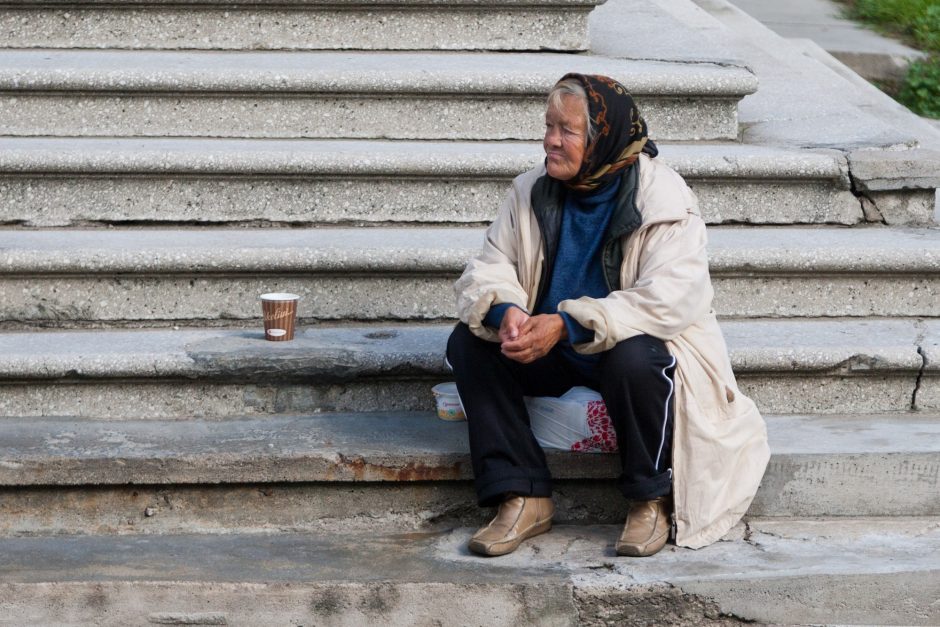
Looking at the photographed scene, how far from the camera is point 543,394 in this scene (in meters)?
3.20

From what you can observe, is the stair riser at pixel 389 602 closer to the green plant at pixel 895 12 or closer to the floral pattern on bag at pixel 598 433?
the floral pattern on bag at pixel 598 433

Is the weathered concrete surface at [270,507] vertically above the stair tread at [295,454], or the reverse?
the stair tread at [295,454]

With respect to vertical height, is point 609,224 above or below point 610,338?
above

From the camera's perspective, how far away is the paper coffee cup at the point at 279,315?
3.46 meters

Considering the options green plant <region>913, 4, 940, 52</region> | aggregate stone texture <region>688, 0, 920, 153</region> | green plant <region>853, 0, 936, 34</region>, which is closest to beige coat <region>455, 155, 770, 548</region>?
aggregate stone texture <region>688, 0, 920, 153</region>

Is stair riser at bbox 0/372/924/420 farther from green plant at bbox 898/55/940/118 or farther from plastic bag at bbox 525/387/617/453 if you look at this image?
green plant at bbox 898/55/940/118

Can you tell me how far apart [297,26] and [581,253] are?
195 centimetres

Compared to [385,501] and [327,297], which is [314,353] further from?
[385,501]

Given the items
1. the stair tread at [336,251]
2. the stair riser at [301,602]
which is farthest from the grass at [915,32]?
the stair riser at [301,602]

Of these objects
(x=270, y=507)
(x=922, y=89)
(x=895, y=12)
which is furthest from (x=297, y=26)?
(x=895, y=12)

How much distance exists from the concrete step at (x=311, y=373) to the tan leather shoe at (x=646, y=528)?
0.62 m

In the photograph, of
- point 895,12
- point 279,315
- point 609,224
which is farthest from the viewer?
point 895,12

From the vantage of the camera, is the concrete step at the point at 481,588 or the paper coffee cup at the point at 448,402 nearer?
the concrete step at the point at 481,588

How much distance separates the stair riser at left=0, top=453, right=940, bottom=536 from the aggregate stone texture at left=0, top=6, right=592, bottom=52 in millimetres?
2020
